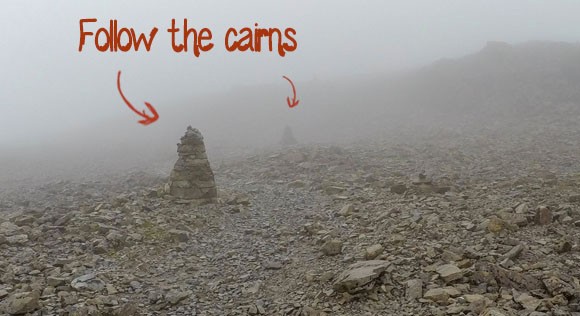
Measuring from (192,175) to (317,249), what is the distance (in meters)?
8.85

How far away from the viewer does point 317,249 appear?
45.8 feet

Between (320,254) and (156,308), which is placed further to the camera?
(320,254)

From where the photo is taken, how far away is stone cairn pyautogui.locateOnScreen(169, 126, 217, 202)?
19.8m

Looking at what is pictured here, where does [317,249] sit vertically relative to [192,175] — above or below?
below

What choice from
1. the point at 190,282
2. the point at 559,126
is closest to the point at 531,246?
the point at 190,282

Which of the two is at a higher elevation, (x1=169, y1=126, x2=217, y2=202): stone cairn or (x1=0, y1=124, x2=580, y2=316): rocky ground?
(x1=169, y1=126, x2=217, y2=202): stone cairn

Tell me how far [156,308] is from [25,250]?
6.33 metres

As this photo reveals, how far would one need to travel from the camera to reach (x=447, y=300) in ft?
29.5

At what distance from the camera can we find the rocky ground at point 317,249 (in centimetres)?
957

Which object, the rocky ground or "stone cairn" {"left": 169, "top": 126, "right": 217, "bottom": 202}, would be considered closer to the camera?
the rocky ground

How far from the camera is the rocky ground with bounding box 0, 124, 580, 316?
9570 millimetres

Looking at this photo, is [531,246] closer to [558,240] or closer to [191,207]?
[558,240]

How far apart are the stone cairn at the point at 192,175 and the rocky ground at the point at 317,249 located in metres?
0.87

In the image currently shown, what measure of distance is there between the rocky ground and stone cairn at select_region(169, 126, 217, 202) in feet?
2.87
